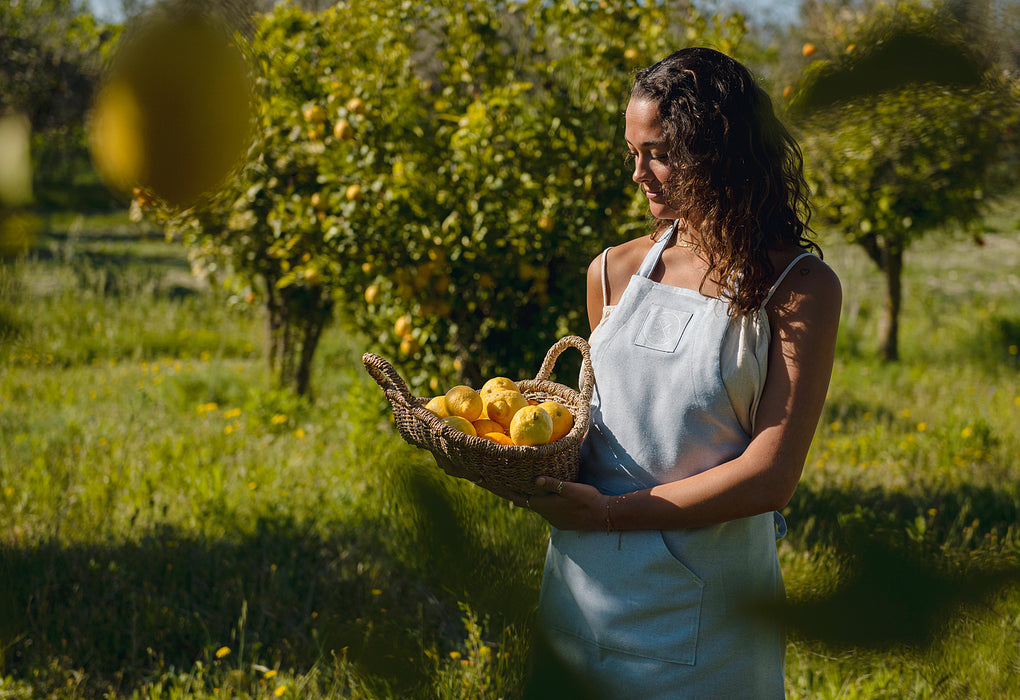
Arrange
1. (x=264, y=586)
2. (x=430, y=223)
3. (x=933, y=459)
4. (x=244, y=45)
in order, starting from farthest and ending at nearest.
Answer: (x=933, y=459), (x=430, y=223), (x=264, y=586), (x=244, y=45)

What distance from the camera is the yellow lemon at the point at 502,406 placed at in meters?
1.18

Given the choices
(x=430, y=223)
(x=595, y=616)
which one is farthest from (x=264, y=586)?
(x=595, y=616)

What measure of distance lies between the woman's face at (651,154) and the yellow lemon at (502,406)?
34 centimetres

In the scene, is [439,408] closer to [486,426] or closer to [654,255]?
[486,426]

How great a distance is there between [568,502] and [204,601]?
6.57ft

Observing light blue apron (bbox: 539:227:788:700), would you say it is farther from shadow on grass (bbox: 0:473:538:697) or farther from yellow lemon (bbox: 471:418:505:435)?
shadow on grass (bbox: 0:473:538:697)

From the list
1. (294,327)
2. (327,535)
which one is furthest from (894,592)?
(294,327)

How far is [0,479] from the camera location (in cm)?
352

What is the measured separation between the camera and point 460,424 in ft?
3.70

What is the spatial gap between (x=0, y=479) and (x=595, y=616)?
3.32 metres

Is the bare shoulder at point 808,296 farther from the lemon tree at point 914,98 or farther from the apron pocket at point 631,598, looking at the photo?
the lemon tree at point 914,98

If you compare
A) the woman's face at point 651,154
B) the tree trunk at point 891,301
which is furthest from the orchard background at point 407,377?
the tree trunk at point 891,301

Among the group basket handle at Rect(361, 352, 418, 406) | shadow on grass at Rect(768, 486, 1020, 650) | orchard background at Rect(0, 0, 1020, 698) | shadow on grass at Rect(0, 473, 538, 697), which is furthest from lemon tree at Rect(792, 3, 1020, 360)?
shadow on grass at Rect(0, 473, 538, 697)

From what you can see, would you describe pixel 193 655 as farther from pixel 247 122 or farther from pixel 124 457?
pixel 247 122
